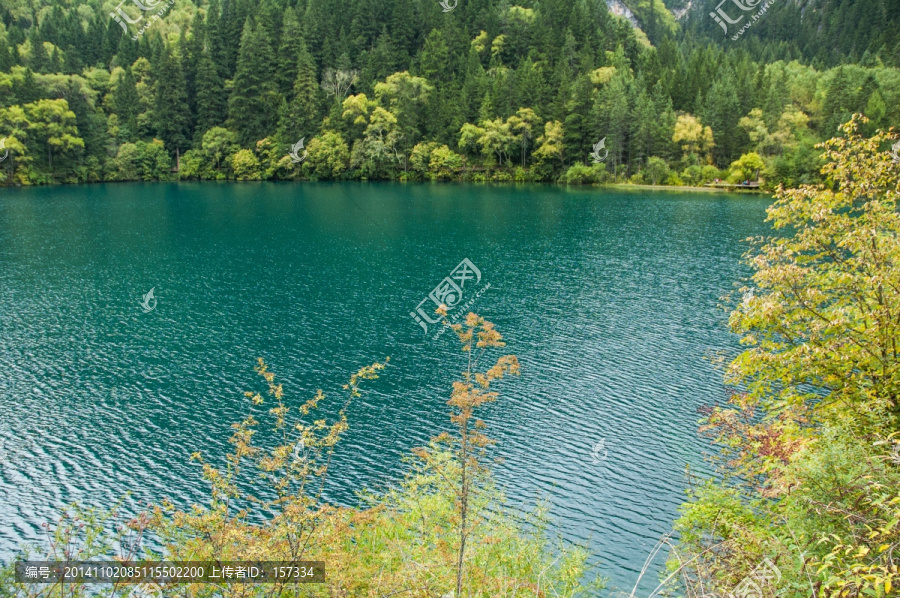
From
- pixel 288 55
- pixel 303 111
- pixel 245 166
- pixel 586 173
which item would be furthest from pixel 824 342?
pixel 288 55

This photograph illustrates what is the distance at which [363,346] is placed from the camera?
28.0 meters

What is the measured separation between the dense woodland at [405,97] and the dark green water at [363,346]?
35.8 metres

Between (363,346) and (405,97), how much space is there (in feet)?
268

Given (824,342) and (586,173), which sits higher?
(586,173)

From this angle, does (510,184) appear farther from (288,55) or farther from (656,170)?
(288,55)

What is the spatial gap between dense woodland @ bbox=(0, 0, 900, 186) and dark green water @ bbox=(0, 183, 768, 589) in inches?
1410

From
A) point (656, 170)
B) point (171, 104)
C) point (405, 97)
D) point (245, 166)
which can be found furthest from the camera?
point (171, 104)

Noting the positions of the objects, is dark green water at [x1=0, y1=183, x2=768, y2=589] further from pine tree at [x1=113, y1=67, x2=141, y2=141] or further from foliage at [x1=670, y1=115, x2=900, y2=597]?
pine tree at [x1=113, y1=67, x2=141, y2=141]

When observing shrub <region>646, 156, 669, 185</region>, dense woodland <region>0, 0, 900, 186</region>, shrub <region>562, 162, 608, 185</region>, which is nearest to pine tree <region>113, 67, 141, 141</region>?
dense woodland <region>0, 0, 900, 186</region>

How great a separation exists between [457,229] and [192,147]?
7162 centimetres

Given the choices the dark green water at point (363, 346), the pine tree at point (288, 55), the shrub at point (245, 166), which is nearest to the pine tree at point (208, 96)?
the shrub at point (245, 166)

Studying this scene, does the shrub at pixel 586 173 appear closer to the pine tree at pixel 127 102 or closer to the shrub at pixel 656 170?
the shrub at pixel 656 170

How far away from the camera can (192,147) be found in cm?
10825

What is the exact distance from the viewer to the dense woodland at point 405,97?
3538 inches
